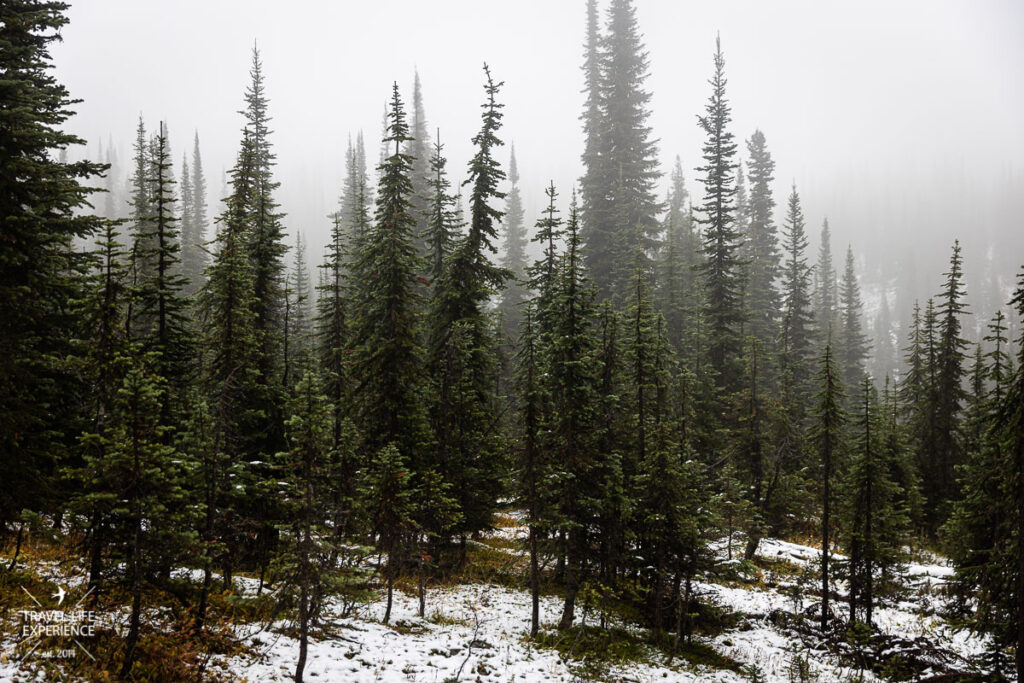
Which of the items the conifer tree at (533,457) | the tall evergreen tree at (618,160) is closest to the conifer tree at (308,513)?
the conifer tree at (533,457)

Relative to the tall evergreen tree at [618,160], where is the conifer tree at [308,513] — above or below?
below

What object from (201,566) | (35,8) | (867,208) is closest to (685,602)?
(201,566)

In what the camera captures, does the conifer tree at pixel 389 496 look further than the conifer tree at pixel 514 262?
No

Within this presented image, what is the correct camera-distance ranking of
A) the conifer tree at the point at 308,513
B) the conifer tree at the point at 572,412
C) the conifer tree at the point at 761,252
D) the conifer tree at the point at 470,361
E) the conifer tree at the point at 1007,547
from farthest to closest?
1. the conifer tree at the point at 761,252
2. the conifer tree at the point at 470,361
3. the conifer tree at the point at 572,412
4. the conifer tree at the point at 1007,547
5. the conifer tree at the point at 308,513

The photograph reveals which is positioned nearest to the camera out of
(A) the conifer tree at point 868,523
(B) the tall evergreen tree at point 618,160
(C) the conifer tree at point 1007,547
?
(C) the conifer tree at point 1007,547

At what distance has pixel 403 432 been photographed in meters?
20.5

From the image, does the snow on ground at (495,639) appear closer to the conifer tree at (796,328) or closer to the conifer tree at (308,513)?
the conifer tree at (308,513)

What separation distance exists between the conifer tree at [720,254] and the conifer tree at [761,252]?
865 cm

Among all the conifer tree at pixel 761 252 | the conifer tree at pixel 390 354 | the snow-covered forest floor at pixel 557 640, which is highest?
the conifer tree at pixel 761 252

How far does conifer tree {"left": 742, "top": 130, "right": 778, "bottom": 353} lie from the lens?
45.7m

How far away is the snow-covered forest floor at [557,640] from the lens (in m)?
12.8

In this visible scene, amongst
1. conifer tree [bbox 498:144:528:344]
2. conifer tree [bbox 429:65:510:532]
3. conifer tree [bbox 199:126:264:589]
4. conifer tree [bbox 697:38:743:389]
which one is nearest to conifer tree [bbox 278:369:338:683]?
conifer tree [bbox 199:126:264:589]

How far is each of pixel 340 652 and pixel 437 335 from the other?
1272 centimetres

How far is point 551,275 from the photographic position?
2267 centimetres
